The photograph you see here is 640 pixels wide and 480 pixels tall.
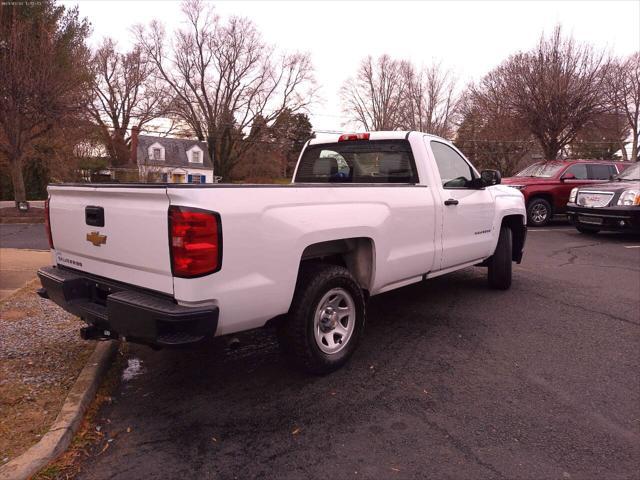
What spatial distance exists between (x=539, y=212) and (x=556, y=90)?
7.95 m

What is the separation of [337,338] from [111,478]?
1784 millimetres

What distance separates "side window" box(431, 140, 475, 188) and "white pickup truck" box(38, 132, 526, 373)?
38mm

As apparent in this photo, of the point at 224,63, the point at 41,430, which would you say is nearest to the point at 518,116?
the point at 41,430

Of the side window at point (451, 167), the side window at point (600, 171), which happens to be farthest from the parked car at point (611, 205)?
the side window at point (451, 167)

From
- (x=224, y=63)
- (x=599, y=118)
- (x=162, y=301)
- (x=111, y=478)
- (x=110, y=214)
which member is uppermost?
(x=224, y=63)

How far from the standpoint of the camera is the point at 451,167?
4.95 meters

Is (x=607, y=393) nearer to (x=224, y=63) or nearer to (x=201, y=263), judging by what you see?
(x=201, y=263)

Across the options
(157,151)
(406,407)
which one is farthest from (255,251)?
(157,151)

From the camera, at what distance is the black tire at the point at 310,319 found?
10.4ft

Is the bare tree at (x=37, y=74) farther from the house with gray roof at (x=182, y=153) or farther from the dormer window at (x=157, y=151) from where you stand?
the dormer window at (x=157, y=151)

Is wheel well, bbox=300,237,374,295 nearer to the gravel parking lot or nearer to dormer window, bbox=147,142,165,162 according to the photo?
the gravel parking lot

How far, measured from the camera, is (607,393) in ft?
10.7

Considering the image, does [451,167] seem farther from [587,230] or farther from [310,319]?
[587,230]

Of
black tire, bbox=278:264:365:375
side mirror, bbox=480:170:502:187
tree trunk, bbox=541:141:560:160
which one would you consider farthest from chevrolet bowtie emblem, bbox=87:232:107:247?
tree trunk, bbox=541:141:560:160
